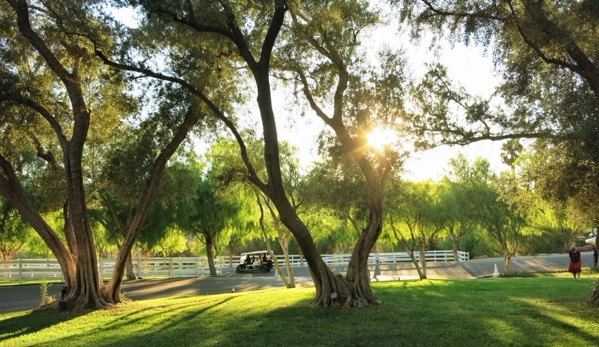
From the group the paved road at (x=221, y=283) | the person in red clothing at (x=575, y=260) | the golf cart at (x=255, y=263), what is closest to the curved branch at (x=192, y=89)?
the paved road at (x=221, y=283)

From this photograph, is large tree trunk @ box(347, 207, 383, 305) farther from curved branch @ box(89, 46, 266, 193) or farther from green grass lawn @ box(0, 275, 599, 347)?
curved branch @ box(89, 46, 266, 193)

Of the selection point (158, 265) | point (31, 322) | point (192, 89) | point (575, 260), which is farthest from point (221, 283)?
point (575, 260)

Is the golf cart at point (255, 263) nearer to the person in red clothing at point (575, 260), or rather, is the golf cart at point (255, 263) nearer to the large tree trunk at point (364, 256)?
the person in red clothing at point (575, 260)

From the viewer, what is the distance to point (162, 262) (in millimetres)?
33531

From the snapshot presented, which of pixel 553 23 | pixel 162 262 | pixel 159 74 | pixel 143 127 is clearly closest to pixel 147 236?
pixel 162 262

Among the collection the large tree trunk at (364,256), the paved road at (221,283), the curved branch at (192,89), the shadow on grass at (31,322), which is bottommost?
the paved road at (221,283)

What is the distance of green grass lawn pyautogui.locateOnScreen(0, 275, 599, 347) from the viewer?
314 inches

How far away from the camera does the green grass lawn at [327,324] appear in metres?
7.97

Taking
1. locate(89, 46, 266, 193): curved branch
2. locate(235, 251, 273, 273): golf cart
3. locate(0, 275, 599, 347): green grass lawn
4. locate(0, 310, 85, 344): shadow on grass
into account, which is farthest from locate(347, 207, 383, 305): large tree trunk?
locate(235, 251, 273, 273): golf cart

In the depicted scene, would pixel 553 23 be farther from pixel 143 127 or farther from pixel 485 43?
pixel 143 127

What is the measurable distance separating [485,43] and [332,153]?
462 cm

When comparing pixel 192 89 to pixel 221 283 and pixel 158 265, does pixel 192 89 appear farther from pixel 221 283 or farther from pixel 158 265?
pixel 158 265

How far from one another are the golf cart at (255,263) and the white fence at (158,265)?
1715mm

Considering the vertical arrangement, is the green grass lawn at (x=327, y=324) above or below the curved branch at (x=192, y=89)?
below
